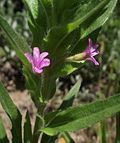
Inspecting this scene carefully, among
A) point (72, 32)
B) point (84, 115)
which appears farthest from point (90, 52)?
point (84, 115)

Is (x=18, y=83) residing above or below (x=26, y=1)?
below

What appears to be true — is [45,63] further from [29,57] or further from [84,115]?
[84,115]

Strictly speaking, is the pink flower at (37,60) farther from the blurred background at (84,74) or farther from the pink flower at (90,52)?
the blurred background at (84,74)

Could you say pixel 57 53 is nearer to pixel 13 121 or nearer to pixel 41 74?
pixel 41 74

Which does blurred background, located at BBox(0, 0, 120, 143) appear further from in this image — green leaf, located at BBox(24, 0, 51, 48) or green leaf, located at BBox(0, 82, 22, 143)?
green leaf, located at BBox(24, 0, 51, 48)

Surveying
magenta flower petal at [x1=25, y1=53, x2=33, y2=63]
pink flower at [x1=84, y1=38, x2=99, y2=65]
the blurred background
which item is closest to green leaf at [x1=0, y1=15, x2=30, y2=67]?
magenta flower petal at [x1=25, y1=53, x2=33, y2=63]

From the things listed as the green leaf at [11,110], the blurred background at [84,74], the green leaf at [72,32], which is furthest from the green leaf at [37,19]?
the blurred background at [84,74]

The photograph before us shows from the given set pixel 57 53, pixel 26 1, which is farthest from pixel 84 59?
pixel 26 1
